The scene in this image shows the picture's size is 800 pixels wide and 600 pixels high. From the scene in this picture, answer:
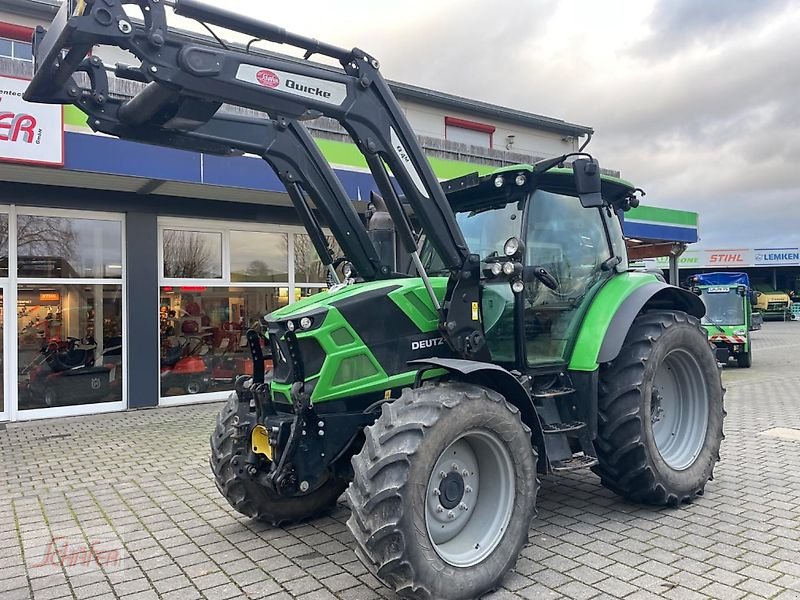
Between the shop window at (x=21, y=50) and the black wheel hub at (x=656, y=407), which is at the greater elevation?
the shop window at (x=21, y=50)

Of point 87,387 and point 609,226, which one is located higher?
point 609,226

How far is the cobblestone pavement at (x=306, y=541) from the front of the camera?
364 centimetres

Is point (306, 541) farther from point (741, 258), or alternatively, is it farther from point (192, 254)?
point (741, 258)

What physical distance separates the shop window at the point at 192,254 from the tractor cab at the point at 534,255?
6614 millimetres

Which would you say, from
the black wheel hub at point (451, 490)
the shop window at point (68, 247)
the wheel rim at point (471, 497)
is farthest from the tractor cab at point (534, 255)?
the shop window at point (68, 247)

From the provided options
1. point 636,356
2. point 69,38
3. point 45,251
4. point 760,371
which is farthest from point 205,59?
point 760,371

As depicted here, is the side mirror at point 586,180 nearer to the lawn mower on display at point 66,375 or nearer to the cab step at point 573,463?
the cab step at point 573,463

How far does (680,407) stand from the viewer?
5414 millimetres

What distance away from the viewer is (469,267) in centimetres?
408

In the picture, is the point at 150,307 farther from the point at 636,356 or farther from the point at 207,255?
the point at 636,356

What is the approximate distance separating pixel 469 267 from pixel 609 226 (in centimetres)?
182

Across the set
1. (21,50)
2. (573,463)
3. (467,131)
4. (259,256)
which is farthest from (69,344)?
(467,131)

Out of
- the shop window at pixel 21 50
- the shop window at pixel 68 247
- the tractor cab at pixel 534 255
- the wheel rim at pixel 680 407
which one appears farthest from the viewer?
the shop window at pixel 21 50

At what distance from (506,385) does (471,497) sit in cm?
69
